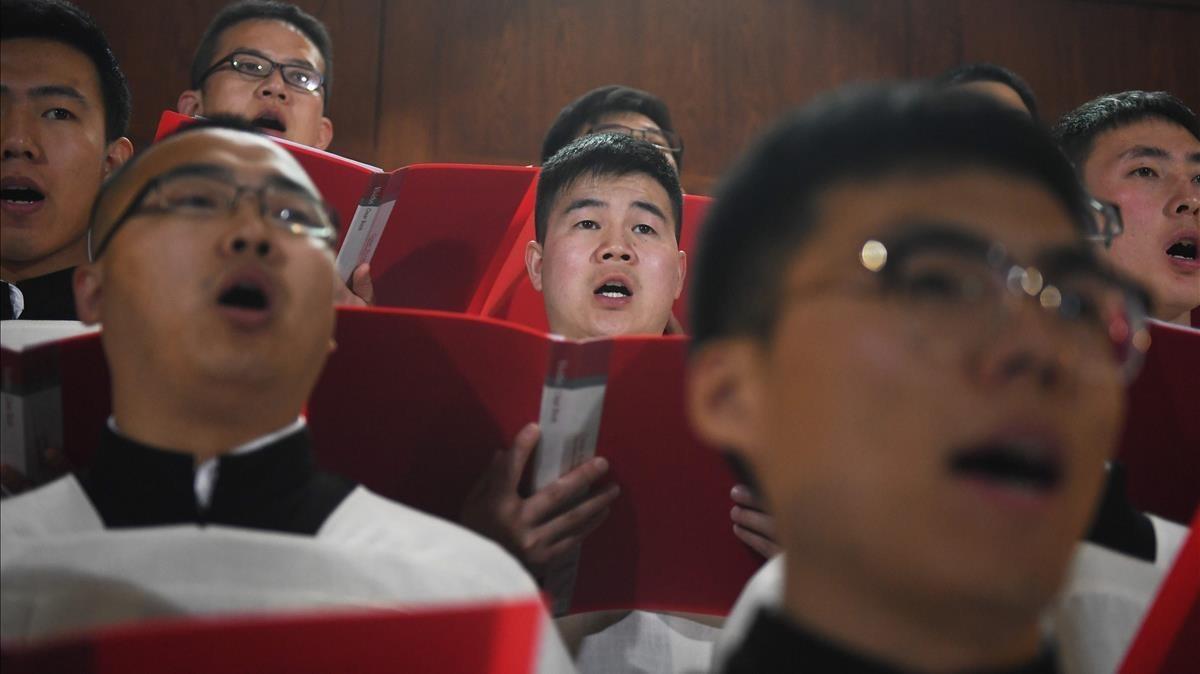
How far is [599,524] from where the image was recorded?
1.06 metres

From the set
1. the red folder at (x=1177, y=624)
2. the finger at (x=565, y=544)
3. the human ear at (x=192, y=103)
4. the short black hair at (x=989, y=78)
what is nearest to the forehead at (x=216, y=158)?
the finger at (x=565, y=544)

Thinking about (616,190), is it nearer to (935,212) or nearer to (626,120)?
(626,120)

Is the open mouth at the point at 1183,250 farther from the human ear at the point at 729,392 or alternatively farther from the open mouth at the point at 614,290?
the human ear at the point at 729,392

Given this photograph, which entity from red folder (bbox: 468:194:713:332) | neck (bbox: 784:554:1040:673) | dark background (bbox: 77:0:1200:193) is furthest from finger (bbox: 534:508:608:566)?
dark background (bbox: 77:0:1200:193)

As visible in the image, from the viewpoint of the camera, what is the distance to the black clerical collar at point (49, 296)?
1230mm

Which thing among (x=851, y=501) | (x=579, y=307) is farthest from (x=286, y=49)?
(x=851, y=501)

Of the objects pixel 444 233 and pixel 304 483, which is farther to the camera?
pixel 444 233

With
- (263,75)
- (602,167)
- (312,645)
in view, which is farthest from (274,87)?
(312,645)

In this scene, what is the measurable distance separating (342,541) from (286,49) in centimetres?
149

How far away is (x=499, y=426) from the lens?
1.00 m

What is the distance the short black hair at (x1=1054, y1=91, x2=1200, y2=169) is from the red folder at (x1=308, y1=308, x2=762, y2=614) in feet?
2.47

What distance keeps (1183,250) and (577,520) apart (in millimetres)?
971

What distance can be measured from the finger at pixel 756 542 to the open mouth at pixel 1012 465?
19.7 inches

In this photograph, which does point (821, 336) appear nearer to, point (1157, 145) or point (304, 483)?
point (304, 483)
